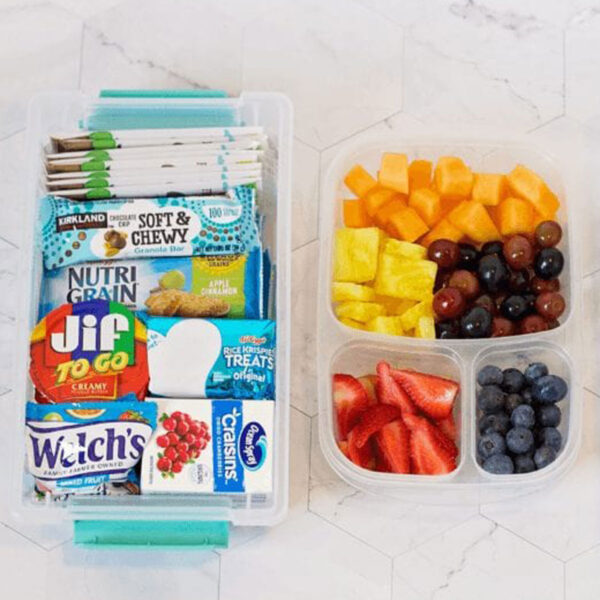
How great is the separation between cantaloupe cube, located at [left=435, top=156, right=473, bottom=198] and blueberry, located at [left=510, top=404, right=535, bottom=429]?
28cm

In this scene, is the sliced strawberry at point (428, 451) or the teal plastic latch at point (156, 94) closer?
the sliced strawberry at point (428, 451)

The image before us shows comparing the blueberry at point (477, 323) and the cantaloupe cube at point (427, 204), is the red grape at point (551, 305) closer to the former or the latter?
the blueberry at point (477, 323)

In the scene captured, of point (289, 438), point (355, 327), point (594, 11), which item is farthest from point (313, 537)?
point (594, 11)

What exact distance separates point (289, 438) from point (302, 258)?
0.78 ft

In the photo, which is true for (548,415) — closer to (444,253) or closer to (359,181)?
(444,253)

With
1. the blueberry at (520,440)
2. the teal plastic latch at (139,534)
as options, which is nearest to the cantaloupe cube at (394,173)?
the blueberry at (520,440)

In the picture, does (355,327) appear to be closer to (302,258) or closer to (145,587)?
(302,258)

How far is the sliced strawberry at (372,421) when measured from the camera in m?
1.32

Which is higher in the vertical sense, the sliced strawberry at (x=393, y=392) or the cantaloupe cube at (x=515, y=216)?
the cantaloupe cube at (x=515, y=216)

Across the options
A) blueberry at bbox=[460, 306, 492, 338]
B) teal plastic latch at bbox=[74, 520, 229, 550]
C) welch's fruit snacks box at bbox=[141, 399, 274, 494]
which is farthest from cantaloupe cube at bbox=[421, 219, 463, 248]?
teal plastic latch at bbox=[74, 520, 229, 550]

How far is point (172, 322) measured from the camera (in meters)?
1.31

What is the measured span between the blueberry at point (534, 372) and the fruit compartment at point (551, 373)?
0.09 feet

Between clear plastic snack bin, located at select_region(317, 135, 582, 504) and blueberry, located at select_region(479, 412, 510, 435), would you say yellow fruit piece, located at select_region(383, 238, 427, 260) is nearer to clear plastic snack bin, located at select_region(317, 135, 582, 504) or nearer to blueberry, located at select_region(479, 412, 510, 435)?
clear plastic snack bin, located at select_region(317, 135, 582, 504)

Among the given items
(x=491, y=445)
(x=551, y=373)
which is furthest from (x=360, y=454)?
(x=551, y=373)
